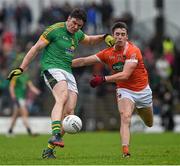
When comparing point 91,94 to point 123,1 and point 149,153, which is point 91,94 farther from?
point 149,153

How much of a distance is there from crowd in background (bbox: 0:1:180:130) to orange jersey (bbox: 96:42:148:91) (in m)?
16.1

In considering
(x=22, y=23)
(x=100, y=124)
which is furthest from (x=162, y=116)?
(x=22, y=23)

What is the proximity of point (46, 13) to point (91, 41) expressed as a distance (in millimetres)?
18286

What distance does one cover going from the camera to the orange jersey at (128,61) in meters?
Result: 16.5

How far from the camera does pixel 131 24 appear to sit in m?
36.3

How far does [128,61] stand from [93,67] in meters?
18.0

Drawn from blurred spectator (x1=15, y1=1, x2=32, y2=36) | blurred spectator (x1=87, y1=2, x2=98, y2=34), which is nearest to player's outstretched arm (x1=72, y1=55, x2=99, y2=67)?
blurred spectator (x1=87, y1=2, x2=98, y2=34)

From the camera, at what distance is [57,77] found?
1606 cm

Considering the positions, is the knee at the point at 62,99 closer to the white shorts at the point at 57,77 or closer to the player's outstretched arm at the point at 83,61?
the white shorts at the point at 57,77

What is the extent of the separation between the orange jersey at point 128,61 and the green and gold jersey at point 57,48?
827 millimetres

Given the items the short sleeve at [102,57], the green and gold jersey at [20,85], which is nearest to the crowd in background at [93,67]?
the green and gold jersey at [20,85]

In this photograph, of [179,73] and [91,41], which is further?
[179,73]

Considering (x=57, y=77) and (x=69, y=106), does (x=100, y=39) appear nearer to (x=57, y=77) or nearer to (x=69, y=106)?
(x=57, y=77)

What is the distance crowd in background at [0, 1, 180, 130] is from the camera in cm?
3375
